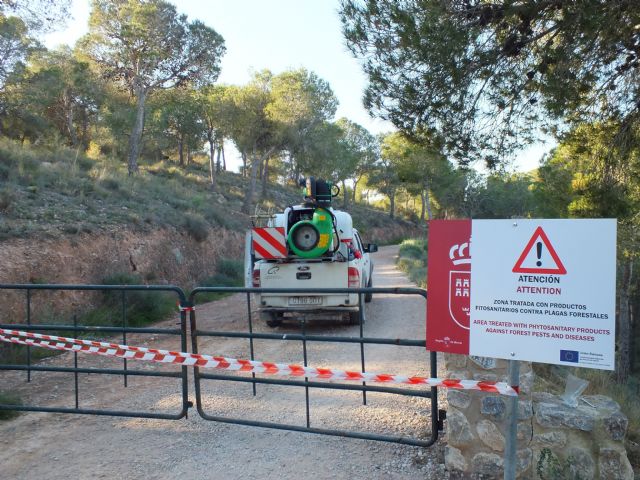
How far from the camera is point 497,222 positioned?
3.00 meters

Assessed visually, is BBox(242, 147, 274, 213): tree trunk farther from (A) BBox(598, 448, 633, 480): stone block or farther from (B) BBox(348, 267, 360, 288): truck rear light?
(A) BBox(598, 448, 633, 480): stone block

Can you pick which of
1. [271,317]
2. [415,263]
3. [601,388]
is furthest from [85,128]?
[601,388]

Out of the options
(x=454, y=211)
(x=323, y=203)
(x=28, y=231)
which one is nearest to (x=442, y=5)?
(x=323, y=203)

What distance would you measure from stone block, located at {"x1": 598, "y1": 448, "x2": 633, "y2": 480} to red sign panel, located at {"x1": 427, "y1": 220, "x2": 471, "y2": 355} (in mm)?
1293

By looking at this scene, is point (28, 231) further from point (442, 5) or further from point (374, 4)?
point (442, 5)

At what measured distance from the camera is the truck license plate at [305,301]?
8633 millimetres

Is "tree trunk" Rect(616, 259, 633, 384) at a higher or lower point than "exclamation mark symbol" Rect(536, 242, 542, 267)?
lower

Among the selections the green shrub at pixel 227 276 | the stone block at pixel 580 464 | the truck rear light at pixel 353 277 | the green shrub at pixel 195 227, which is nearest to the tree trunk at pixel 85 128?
the green shrub at pixel 195 227

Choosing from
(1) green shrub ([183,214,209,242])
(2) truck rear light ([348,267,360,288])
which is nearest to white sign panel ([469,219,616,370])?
(2) truck rear light ([348,267,360,288])

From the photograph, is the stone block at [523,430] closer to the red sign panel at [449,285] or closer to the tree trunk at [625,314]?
the red sign panel at [449,285]

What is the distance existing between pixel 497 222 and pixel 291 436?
2878 millimetres

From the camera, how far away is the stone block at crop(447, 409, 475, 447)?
366 centimetres

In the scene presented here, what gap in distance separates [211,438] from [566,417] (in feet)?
10.00

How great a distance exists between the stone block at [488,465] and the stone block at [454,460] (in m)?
0.07
